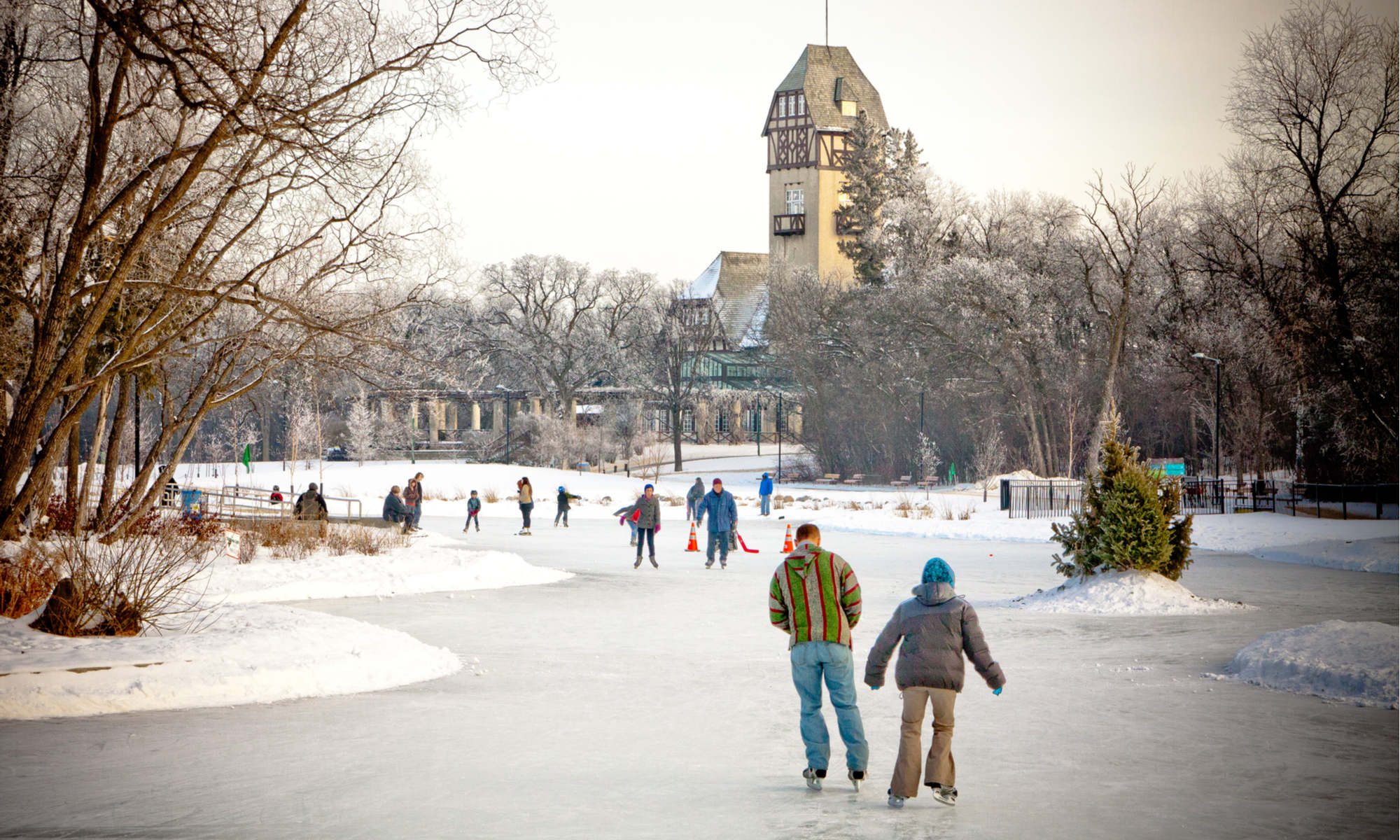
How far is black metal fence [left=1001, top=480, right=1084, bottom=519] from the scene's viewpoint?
1515 inches

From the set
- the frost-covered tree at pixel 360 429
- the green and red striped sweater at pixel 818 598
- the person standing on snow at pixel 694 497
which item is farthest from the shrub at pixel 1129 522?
the frost-covered tree at pixel 360 429

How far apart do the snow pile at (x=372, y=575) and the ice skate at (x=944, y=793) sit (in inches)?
457

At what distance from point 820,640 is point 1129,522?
1088 cm

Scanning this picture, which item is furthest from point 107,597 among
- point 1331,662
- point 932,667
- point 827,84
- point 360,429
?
point 827,84

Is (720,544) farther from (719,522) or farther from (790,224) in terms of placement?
(790,224)

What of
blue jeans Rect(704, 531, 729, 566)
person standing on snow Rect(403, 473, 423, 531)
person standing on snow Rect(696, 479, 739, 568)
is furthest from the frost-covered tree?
blue jeans Rect(704, 531, 729, 566)

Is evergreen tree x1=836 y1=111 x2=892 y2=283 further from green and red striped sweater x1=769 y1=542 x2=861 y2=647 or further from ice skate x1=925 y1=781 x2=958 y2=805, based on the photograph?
ice skate x1=925 y1=781 x2=958 y2=805

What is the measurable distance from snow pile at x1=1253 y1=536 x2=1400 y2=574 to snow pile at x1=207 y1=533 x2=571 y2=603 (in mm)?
14806

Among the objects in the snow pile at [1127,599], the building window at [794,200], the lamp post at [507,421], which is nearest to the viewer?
the snow pile at [1127,599]

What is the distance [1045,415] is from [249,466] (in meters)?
39.8

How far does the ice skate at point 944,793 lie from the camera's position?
23.4 ft

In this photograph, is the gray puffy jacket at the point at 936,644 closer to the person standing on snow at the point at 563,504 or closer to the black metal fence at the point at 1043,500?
the person standing on snow at the point at 563,504

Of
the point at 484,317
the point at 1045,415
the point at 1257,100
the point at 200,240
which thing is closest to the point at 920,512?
the point at 1257,100

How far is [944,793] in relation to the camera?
23.4 ft
